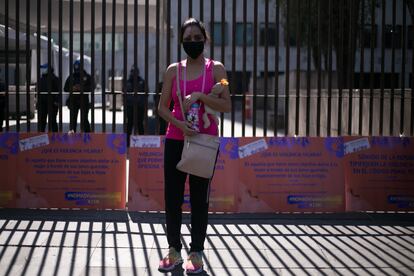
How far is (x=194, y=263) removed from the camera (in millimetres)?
4727

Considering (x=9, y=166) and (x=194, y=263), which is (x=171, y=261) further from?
(x=9, y=166)

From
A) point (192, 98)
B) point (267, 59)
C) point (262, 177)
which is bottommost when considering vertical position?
point (262, 177)

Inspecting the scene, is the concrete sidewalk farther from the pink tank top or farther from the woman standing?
the pink tank top

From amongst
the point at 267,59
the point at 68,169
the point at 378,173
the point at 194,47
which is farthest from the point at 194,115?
the point at 378,173

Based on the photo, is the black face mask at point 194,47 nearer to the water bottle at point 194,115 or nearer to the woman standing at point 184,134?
the woman standing at point 184,134

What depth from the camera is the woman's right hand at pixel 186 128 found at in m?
4.54

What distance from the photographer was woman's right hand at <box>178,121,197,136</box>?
4.54 metres

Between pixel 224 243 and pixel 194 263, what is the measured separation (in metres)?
0.99

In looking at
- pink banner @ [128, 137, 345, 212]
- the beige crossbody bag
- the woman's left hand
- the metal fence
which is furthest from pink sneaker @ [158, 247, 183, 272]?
the metal fence

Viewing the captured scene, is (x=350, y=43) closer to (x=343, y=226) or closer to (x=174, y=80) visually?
(x=343, y=226)

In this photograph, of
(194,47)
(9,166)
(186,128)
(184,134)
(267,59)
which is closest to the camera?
(186,128)

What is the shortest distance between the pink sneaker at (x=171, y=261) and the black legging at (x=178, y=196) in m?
0.07

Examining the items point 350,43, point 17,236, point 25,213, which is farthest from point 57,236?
point 350,43

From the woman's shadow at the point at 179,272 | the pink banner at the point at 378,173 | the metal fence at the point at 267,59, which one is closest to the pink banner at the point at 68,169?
the metal fence at the point at 267,59
